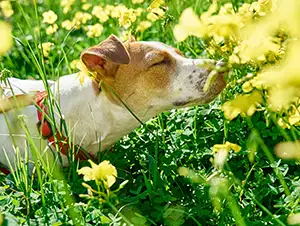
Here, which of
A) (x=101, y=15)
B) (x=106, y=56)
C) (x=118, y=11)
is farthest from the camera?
(x=101, y=15)

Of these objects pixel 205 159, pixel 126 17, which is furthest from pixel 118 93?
pixel 205 159

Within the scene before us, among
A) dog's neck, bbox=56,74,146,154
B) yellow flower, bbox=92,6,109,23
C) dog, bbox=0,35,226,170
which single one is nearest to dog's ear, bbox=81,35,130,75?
dog, bbox=0,35,226,170

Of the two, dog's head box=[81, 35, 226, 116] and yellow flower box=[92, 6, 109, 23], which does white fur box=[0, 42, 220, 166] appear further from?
yellow flower box=[92, 6, 109, 23]

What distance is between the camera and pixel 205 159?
2820mm

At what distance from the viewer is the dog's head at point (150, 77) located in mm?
2736

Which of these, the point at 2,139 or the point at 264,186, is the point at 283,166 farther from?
the point at 2,139

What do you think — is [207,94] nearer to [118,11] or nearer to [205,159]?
[205,159]

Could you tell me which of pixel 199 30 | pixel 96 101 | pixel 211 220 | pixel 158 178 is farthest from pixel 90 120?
pixel 199 30

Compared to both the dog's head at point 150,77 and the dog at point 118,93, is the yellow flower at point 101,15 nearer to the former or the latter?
the dog at point 118,93

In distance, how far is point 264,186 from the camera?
8.07ft

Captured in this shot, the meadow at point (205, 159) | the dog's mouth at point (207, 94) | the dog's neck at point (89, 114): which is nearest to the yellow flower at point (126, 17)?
the meadow at point (205, 159)

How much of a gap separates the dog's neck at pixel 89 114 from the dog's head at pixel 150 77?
8 centimetres

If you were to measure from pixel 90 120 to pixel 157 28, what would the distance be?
1.63m

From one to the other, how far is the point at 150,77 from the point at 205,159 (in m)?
0.44
